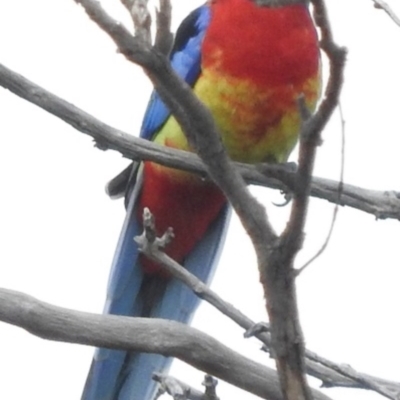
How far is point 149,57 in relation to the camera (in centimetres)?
182

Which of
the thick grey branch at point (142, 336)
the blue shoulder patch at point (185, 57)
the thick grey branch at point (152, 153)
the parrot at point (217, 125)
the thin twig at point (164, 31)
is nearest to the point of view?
the thin twig at point (164, 31)

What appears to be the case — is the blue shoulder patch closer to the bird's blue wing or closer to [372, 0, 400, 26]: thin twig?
the bird's blue wing

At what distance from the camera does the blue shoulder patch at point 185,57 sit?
3.36 m

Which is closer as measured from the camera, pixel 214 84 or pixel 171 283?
pixel 214 84

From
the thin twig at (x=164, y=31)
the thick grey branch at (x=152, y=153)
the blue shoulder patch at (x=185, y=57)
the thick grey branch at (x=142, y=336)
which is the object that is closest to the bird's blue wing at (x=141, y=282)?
the blue shoulder patch at (x=185, y=57)

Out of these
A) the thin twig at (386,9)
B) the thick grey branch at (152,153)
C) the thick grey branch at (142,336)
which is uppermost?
the thin twig at (386,9)

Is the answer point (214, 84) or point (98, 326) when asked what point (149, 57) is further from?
point (214, 84)

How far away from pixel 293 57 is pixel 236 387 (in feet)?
4.54

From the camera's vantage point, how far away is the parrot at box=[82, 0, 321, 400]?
10.5ft

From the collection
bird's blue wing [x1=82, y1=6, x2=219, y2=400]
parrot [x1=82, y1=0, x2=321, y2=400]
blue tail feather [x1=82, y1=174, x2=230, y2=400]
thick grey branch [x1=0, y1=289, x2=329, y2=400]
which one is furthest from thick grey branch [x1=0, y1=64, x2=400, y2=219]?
blue tail feather [x1=82, y1=174, x2=230, y2=400]

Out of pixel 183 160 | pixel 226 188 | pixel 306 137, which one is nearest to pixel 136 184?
pixel 183 160

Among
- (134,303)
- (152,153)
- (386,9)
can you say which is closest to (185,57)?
(152,153)

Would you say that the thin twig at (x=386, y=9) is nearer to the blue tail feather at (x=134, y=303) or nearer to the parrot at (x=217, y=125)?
the parrot at (x=217, y=125)

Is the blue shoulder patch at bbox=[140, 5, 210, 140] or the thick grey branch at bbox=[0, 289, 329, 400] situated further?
the blue shoulder patch at bbox=[140, 5, 210, 140]
